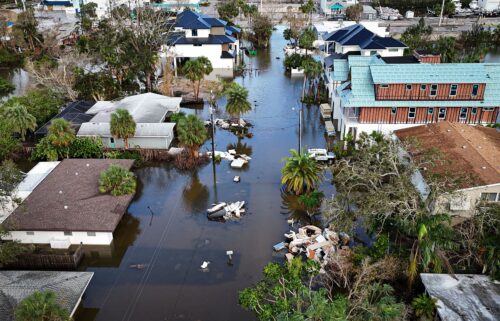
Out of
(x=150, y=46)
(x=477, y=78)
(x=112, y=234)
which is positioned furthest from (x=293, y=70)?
(x=112, y=234)

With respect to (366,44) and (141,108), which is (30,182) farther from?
(366,44)

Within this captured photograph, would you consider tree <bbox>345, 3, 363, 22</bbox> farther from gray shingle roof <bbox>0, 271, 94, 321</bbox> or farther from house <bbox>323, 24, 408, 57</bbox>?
gray shingle roof <bbox>0, 271, 94, 321</bbox>

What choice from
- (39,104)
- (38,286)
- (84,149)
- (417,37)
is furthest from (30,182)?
(417,37)

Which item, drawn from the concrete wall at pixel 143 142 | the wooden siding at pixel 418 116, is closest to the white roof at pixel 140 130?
the concrete wall at pixel 143 142

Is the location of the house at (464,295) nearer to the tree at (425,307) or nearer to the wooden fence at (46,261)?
the tree at (425,307)

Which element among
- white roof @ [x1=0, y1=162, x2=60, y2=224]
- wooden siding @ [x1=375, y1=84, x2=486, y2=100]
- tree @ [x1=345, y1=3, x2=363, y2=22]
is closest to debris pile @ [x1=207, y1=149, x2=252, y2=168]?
wooden siding @ [x1=375, y1=84, x2=486, y2=100]

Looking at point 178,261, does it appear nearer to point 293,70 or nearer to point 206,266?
point 206,266
